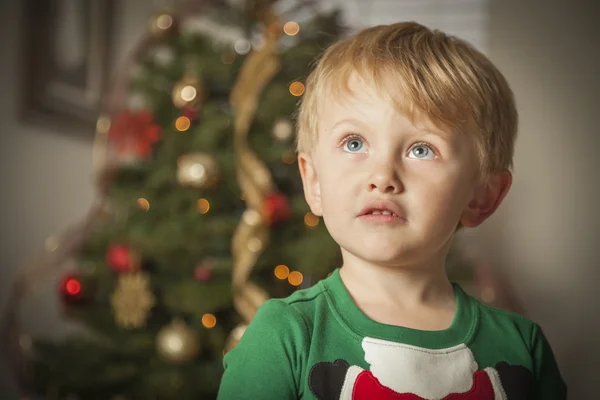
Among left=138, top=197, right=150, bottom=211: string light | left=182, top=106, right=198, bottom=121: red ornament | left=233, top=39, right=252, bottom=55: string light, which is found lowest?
left=138, top=197, right=150, bottom=211: string light

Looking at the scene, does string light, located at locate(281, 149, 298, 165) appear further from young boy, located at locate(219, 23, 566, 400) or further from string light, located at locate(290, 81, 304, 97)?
young boy, located at locate(219, 23, 566, 400)

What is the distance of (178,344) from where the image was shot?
1841 millimetres

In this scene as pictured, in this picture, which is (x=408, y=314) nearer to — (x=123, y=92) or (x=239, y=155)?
(x=239, y=155)

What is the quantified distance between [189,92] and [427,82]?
124 centimetres

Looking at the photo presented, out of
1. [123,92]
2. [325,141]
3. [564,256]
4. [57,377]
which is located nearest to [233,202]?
[123,92]

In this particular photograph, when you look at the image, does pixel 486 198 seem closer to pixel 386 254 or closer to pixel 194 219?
pixel 386 254

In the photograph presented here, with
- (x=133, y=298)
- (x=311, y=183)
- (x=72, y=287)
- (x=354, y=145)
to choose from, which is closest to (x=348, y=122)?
(x=354, y=145)

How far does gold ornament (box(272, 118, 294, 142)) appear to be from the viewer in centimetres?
186

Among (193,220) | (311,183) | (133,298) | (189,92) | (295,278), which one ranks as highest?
(189,92)

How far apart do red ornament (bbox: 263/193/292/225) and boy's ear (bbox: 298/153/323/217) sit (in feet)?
2.80

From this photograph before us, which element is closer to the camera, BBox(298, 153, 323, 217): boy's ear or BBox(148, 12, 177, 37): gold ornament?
BBox(298, 153, 323, 217): boy's ear

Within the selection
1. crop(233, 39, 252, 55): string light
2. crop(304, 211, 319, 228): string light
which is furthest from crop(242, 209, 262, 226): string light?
crop(233, 39, 252, 55): string light

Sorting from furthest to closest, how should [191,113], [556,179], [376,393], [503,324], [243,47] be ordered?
[556,179], [243,47], [191,113], [503,324], [376,393]

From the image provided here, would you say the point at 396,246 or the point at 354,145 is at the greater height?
the point at 354,145
